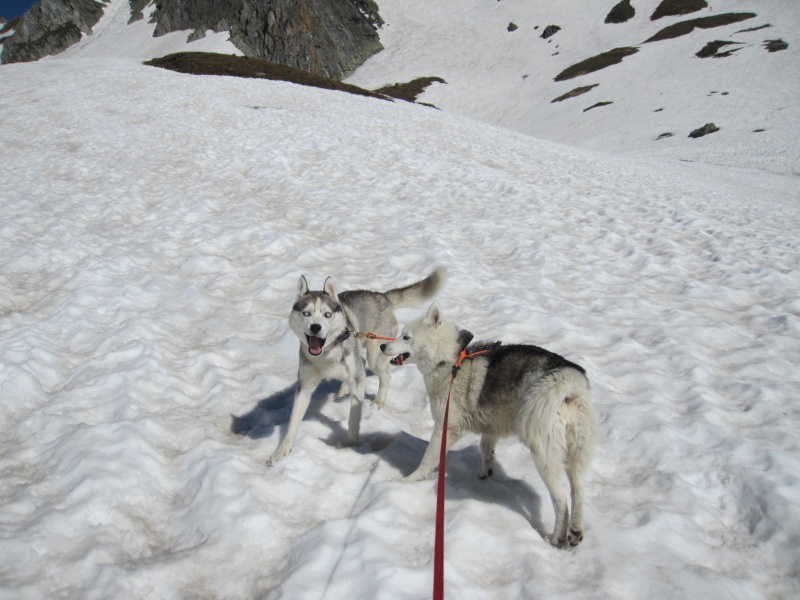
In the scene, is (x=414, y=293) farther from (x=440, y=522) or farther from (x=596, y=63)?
(x=596, y=63)

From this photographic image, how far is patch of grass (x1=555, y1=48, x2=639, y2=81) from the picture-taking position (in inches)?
2441

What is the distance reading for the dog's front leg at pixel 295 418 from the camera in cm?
502

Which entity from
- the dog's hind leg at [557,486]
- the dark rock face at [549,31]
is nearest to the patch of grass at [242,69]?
the dog's hind leg at [557,486]

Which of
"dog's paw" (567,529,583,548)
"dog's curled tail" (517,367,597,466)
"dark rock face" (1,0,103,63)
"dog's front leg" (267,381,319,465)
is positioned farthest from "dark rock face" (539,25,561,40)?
"dog's paw" (567,529,583,548)

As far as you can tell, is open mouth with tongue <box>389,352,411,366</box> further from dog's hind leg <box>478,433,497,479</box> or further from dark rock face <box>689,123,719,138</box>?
dark rock face <box>689,123,719,138</box>

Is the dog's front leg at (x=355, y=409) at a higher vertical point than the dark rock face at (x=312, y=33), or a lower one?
lower

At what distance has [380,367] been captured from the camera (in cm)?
645

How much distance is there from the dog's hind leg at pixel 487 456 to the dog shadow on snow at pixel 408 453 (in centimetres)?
7

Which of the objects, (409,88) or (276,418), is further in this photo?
(409,88)

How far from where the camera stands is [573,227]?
13.8 m

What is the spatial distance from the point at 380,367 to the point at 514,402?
249 cm

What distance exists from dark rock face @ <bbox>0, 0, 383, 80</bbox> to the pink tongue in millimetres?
73054

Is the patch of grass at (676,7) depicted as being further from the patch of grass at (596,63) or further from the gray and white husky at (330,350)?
the gray and white husky at (330,350)

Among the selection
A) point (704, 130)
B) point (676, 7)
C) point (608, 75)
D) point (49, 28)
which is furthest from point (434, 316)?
point (49, 28)
